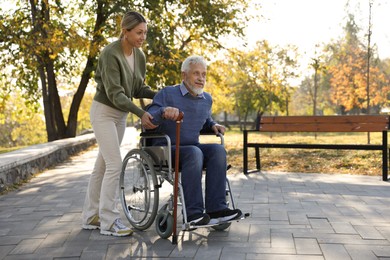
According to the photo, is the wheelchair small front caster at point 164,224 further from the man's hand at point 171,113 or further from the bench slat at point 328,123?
the bench slat at point 328,123

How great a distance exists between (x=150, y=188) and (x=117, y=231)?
0.41 meters

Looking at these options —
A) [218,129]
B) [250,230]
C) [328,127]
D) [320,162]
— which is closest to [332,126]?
[328,127]

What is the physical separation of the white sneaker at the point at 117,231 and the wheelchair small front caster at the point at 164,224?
22 cm

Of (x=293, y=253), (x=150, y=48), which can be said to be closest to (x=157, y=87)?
(x=150, y=48)

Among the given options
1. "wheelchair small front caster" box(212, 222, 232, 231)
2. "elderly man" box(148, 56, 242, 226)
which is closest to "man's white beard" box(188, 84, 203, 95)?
"elderly man" box(148, 56, 242, 226)

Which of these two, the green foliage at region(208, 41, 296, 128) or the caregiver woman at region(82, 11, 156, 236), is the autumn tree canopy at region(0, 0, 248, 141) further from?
the caregiver woman at region(82, 11, 156, 236)

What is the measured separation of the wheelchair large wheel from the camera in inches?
157

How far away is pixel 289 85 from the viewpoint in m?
33.7

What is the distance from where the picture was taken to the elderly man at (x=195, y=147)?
378 centimetres

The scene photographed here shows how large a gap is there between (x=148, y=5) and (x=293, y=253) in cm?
1037

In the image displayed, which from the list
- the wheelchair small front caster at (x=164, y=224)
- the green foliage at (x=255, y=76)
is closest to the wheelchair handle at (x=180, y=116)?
the wheelchair small front caster at (x=164, y=224)

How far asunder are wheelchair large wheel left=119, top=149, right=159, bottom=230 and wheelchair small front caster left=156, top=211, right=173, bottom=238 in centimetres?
7

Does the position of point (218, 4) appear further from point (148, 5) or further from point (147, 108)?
point (147, 108)

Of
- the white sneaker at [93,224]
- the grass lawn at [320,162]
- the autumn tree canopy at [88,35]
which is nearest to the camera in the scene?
the white sneaker at [93,224]
